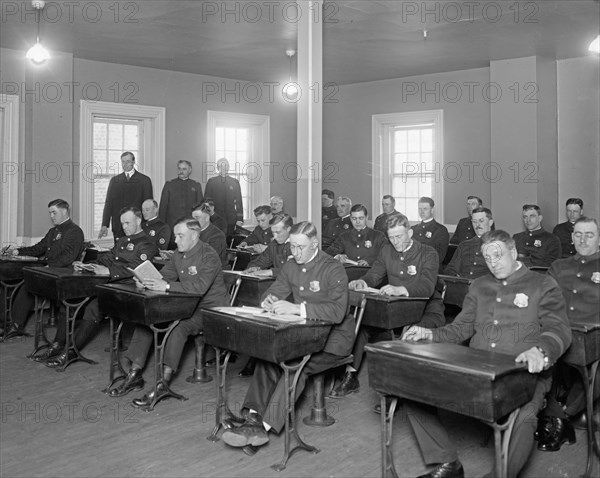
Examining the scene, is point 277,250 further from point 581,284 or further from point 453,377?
point 453,377

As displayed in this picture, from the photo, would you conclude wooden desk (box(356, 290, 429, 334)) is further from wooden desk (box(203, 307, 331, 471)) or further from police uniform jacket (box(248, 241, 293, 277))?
police uniform jacket (box(248, 241, 293, 277))

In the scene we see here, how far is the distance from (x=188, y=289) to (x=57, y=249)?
2390mm

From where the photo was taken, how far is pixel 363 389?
189 inches

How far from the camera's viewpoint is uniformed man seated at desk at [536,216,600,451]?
377 cm

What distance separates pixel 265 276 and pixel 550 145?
16.6 feet

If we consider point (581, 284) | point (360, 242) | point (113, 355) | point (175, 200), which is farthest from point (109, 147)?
point (581, 284)

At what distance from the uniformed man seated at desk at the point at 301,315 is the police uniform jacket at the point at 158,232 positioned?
9.76 feet

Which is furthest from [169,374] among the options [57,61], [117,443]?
[57,61]

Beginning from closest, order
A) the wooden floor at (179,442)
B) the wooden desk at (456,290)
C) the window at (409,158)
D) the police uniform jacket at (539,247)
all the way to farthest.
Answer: the wooden floor at (179,442) < the wooden desk at (456,290) < the police uniform jacket at (539,247) < the window at (409,158)

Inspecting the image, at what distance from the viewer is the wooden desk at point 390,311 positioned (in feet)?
14.2

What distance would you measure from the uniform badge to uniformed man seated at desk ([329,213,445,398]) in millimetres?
1281

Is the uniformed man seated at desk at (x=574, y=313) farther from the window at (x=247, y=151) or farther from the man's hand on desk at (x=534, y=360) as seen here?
the window at (x=247, y=151)

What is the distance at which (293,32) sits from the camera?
22.9ft

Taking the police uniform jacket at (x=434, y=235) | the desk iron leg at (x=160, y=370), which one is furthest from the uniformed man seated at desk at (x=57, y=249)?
the police uniform jacket at (x=434, y=235)
